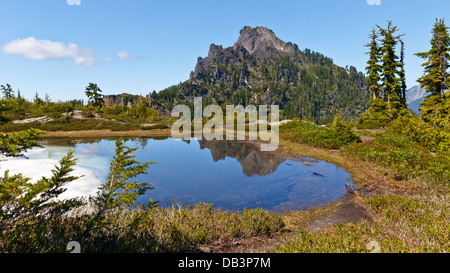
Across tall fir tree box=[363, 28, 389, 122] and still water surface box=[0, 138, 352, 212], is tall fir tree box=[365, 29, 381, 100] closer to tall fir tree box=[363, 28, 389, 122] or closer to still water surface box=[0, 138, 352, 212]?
tall fir tree box=[363, 28, 389, 122]

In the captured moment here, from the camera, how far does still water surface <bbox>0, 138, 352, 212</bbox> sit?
10047 millimetres

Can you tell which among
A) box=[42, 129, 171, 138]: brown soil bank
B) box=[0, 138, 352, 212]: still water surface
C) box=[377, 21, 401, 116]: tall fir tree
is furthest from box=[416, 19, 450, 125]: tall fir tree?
box=[42, 129, 171, 138]: brown soil bank

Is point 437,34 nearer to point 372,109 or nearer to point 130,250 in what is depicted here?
point 372,109

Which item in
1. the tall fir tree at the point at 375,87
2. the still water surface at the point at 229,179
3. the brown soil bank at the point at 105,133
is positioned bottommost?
the still water surface at the point at 229,179

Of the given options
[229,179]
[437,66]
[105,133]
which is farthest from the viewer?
[105,133]

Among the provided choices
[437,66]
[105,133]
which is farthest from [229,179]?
[437,66]

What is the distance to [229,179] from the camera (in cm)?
1330

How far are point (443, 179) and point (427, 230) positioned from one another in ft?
27.3

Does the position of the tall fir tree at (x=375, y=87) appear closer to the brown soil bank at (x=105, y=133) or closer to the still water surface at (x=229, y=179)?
the still water surface at (x=229, y=179)

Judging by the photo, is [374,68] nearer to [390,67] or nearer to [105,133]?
[390,67]

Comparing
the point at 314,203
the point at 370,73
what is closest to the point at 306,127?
the point at 370,73

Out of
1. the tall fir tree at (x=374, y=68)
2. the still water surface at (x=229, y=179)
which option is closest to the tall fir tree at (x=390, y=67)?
the tall fir tree at (x=374, y=68)

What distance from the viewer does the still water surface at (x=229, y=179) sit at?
1005cm

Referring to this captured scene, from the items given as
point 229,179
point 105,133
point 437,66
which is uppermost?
point 437,66
